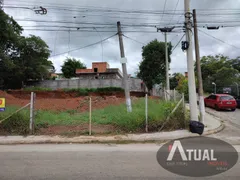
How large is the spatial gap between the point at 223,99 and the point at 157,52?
42.5 ft

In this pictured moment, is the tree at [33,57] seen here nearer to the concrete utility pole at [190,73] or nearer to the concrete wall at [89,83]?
the concrete wall at [89,83]

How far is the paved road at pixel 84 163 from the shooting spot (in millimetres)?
3948

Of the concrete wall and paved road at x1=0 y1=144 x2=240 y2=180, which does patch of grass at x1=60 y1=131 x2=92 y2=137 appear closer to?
paved road at x1=0 y1=144 x2=240 y2=180

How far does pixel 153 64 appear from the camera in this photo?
90.6 feet

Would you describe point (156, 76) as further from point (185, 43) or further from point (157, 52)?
point (185, 43)

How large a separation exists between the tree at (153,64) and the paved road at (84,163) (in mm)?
21731

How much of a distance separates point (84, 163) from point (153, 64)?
2424 centimetres

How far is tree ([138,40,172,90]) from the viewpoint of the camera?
90.0ft

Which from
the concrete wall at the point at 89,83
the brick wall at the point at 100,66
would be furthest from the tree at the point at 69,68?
the concrete wall at the point at 89,83

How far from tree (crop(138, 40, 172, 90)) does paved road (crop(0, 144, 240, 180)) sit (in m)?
21.7

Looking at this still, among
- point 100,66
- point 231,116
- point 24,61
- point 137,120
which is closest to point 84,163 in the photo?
point 137,120

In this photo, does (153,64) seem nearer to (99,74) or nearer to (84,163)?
(99,74)

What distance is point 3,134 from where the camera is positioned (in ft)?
26.6

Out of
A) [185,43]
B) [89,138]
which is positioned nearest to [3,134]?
[89,138]
